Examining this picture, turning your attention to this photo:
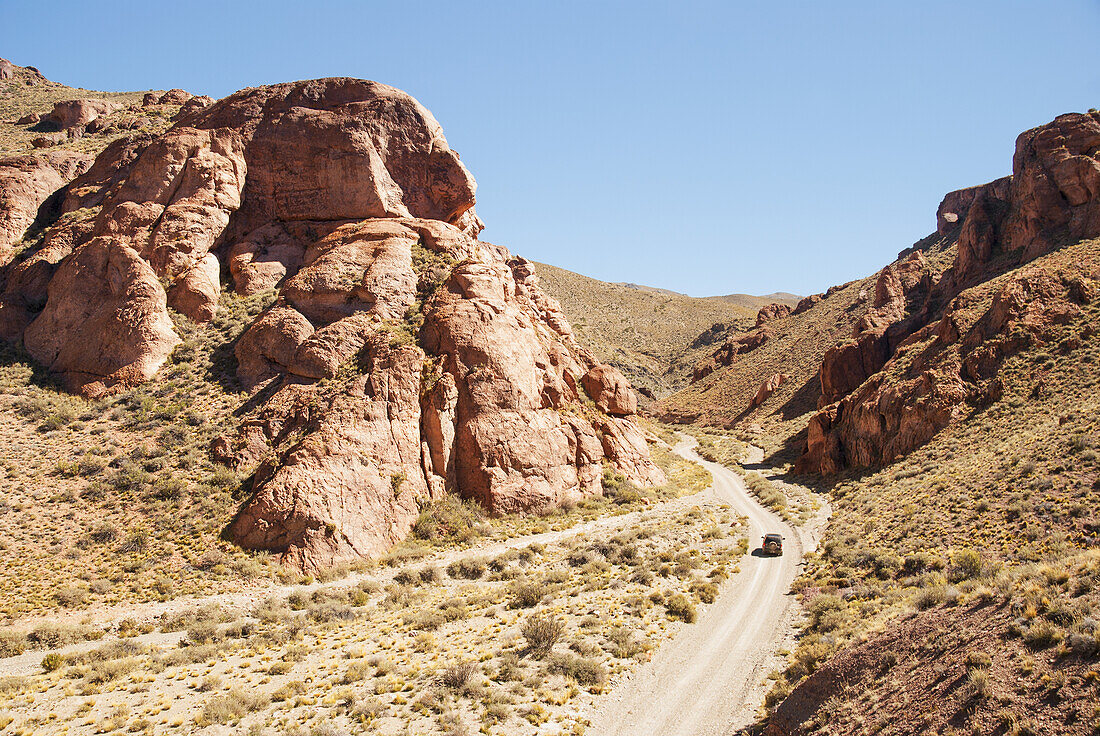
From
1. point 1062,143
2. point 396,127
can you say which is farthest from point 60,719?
point 1062,143

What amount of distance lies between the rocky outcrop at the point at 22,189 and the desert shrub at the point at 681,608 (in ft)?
141

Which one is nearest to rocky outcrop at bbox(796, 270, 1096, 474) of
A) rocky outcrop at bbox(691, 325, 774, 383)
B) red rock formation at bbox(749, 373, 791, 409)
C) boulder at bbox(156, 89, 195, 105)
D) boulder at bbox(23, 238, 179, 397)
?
red rock formation at bbox(749, 373, 791, 409)

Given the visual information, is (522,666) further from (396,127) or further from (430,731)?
(396,127)

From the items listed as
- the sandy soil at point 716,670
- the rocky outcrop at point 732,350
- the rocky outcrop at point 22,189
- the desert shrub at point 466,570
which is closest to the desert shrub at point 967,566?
the sandy soil at point 716,670

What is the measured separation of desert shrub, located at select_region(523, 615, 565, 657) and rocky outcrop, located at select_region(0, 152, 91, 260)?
39706 mm

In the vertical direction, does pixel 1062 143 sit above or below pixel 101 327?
above

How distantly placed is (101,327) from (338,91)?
75.6 ft

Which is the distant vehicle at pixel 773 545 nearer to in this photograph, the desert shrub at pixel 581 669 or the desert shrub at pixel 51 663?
the desert shrub at pixel 581 669

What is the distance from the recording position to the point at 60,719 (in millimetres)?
12102

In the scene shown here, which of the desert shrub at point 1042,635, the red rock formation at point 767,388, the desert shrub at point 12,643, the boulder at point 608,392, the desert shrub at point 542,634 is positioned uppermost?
the boulder at point 608,392

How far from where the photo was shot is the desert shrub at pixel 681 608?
18.2 metres

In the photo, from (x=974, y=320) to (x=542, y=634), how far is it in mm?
35941

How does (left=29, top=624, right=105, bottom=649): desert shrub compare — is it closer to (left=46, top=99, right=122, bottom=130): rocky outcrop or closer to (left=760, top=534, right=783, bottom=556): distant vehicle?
(left=760, top=534, right=783, bottom=556): distant vehicle

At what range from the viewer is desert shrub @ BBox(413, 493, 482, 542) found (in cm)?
2534
